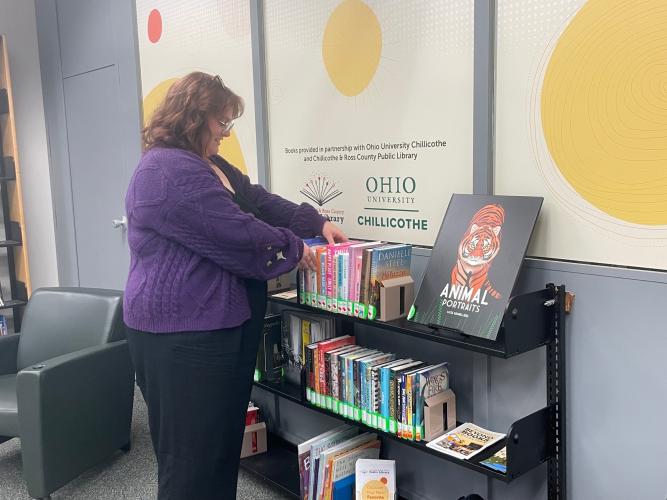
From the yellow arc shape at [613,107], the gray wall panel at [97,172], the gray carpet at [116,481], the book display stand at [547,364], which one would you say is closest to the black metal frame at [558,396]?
the book display stand at [547,364]

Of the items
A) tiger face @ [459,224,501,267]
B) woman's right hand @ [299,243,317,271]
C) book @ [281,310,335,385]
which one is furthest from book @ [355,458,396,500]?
tiger face @ [459,224,501,267]

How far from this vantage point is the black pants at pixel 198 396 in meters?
1.86

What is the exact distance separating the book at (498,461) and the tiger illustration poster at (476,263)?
372mm

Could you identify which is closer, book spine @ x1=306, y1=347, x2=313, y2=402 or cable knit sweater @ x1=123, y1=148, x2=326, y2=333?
cable knit sweater @ x1=123, y1=148, x2=326, y2=333

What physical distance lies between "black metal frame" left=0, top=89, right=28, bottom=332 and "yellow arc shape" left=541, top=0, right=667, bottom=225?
367cm

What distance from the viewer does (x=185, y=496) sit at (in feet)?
6.39

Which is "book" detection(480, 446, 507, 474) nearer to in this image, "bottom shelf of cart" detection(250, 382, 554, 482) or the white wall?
"bottom shelf of cart" detection(250, 382, 554, 482)

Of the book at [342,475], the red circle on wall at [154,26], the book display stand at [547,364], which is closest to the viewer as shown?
the book display stand at [547,364]

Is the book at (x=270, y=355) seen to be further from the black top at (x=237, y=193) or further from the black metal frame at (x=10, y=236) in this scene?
the black metal frame at (x=10, y=236)

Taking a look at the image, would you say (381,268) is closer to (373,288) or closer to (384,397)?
(373,288)

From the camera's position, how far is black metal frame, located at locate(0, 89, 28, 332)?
13.7 feet

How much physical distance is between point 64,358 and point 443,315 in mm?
1567

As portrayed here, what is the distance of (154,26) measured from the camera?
3379mm

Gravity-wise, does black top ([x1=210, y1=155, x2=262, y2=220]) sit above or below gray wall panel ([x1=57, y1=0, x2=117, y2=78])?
below
